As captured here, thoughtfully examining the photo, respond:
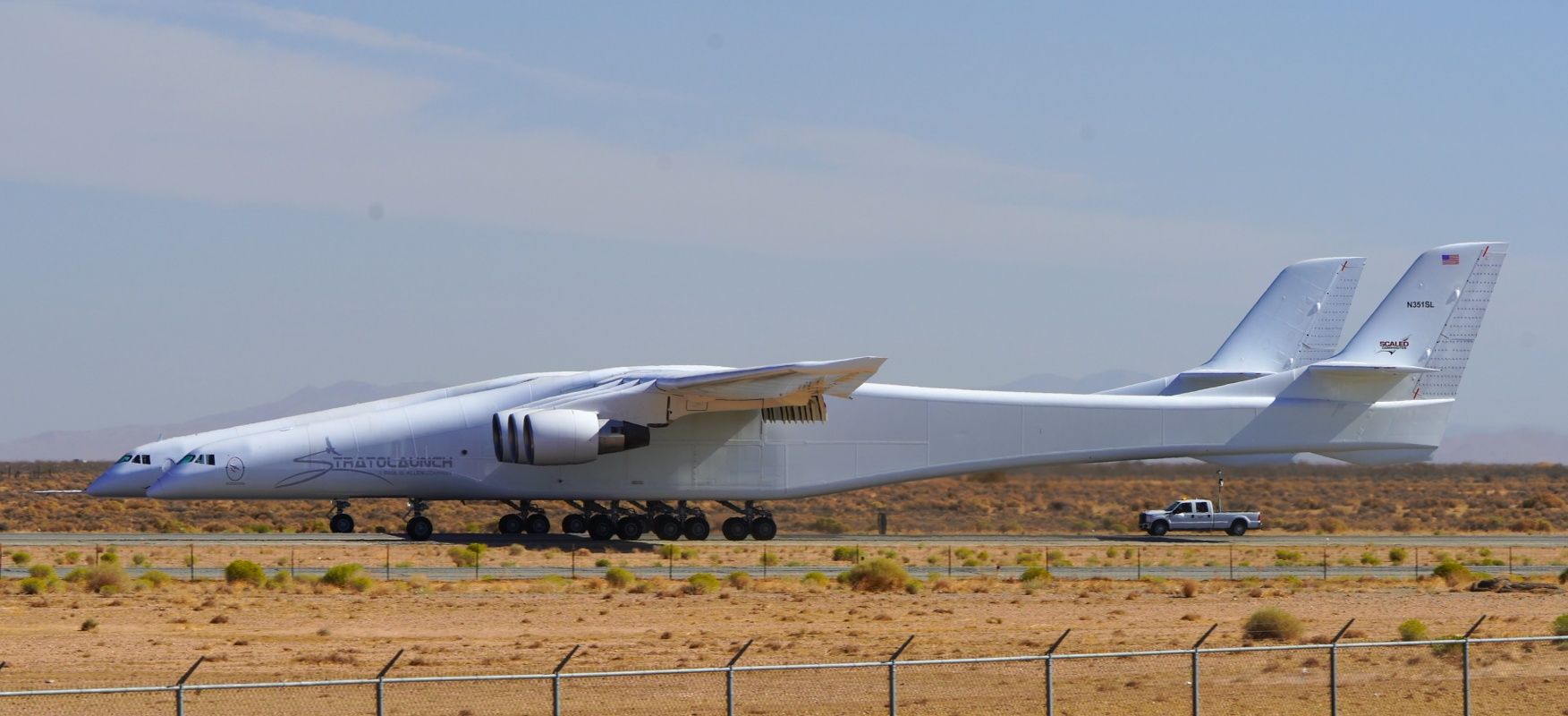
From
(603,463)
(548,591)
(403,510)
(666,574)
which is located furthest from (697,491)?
(403,510)

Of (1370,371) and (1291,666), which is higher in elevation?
(1370,371)

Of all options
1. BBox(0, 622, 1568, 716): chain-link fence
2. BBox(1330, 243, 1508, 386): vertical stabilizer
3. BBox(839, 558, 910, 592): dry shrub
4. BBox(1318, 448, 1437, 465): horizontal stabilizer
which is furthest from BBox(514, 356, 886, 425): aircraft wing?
BBox(0, 622, 1568, 716): chain-link fence

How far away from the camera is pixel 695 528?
44219 millimetres

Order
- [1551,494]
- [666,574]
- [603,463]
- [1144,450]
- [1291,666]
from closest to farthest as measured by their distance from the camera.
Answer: [1291,666]
[666,574]
[603,463]
[1144,450]
[1551,494]

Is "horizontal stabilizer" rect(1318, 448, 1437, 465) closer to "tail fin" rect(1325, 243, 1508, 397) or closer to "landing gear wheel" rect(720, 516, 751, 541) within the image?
"tail fin" rect(1325, 243, 1508, 397)

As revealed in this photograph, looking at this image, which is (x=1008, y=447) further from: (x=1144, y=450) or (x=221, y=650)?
(x=221, y=650)

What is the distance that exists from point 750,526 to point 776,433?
2.95 m

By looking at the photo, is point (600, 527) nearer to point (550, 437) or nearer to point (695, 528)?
point (695, 528)

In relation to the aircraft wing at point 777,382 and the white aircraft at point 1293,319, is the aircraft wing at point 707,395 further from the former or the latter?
the white aircraft at point 1293,319

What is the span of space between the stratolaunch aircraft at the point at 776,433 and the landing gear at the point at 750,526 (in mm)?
46

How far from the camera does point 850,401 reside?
43469 millimetres

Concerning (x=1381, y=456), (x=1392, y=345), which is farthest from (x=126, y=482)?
(x=1392, y=345)

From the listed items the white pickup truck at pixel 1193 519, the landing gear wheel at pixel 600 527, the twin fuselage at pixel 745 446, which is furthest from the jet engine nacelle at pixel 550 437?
the white pickup truck at pixel 1193 519

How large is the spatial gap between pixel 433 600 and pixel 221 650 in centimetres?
674
